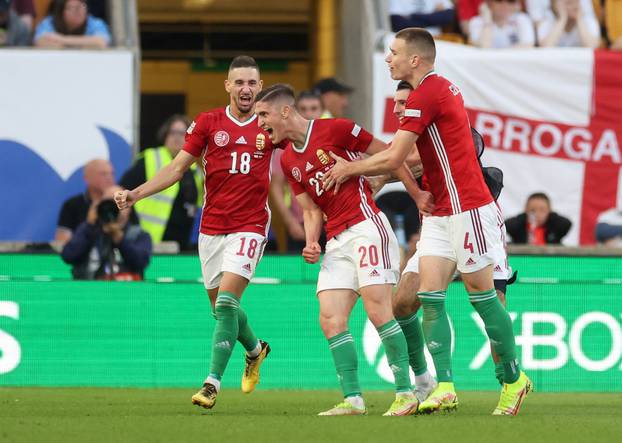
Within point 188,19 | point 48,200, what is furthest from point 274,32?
point 48,200

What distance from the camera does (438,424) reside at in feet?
30.2

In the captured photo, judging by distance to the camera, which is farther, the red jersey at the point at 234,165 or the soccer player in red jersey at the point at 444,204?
the red jersey at the point at 234,165

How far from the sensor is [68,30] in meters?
17.7

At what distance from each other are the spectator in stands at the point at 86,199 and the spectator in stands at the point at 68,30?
2.11 metres

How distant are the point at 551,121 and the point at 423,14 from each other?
207 cm

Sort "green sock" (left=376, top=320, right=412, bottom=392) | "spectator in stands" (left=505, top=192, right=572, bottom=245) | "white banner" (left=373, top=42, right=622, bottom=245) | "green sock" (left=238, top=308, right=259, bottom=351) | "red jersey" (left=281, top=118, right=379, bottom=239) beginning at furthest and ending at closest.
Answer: "white banner" (left=373, top=42, right=622, bottom=245), "spectator in stands" (left=505, top=192, right=572, bottom=245), "green sock" (left=238, top=308, right=259, bottom=351), "red jersey" (left=281, top=118, right=379, bottom=239), "green sock" (left=376, top=320, right=412, bottom=392)

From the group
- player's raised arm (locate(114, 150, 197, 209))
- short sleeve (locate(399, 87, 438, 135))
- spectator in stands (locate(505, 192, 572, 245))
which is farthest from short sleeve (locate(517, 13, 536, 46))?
short sleeve (locate(399, 87, 438, 135))

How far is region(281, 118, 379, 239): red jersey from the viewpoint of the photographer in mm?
10211

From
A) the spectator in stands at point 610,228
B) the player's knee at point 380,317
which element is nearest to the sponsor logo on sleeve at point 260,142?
the player's knee at point 380,317

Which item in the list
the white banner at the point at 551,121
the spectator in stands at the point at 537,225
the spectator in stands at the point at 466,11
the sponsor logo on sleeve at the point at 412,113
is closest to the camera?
the sponsor logo on sleeve at the point at 412,113

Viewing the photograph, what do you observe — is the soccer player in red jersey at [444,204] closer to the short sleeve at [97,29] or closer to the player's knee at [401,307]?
the player's knee at [401,307]

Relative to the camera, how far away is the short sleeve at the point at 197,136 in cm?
1139

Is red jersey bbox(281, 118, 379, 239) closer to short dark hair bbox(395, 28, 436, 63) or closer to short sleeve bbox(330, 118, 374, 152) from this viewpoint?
short sleeve bbox(330, 118, 374, 152)

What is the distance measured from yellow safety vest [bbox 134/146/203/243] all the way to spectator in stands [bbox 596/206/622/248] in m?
4.84
